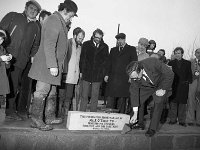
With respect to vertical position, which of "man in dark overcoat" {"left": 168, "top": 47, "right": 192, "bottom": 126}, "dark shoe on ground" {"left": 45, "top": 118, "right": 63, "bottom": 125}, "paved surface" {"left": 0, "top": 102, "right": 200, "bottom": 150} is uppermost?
"man in dark overcoat" {"left": 168, "top": 47, "right": 192, "bottom": 126}

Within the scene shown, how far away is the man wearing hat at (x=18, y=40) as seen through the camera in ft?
13.7

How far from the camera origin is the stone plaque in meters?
4.19

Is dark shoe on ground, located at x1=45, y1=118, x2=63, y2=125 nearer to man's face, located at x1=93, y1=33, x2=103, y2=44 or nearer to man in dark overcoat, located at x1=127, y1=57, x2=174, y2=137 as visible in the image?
man in dark overcoat, located at x1=127, y1=57, x2=174, y2=137

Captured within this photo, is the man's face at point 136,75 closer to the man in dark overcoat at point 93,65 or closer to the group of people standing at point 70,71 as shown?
A: the group of people standing at point 70,71

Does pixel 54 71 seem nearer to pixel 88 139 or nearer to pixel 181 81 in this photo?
pixel 88 139

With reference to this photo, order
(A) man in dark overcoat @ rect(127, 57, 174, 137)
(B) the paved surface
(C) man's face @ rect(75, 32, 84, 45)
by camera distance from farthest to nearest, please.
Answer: (C) man's face @ rect(75, 32, 84, 45) → (A) man in dark overcoat @ rect(127, 57, 174, 137) → (B) the paved surface

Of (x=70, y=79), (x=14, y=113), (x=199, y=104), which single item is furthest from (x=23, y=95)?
(x=199, y=104)

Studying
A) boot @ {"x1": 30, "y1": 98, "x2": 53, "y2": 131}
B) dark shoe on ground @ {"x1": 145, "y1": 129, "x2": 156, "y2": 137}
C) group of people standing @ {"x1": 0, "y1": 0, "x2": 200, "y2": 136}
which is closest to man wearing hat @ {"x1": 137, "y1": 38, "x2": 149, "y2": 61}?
group of people standing @ {"x1": 0, "y1": 0, "x2": 200, "y2": 136}

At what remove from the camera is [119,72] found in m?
5.71

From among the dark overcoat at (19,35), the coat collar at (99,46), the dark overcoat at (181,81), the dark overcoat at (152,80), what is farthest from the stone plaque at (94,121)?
the dark overcoat at (181,81)

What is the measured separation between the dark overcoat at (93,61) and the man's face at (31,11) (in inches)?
56.7

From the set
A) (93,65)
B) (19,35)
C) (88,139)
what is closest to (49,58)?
(19,35)

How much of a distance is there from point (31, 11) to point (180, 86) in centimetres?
407

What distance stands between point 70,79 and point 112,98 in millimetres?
1330
